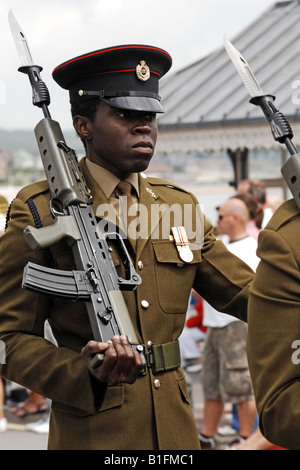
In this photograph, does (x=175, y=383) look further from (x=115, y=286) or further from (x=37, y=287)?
(x=37, y=287)

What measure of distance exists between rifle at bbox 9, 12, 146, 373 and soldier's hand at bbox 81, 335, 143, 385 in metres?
0.03

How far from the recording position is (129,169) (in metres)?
3.08

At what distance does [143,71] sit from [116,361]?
1.10 metres

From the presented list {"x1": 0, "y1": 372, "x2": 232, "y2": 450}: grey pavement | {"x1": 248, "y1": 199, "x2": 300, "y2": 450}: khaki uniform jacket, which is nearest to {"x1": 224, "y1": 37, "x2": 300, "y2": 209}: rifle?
{"x1": 248, "y1": 199, "x2": 300, "y2": 450}: khaki uniform jacket

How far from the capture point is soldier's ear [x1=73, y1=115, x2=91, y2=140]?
3176mm

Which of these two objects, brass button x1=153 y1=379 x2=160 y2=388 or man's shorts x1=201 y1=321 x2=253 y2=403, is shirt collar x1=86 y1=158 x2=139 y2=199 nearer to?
brass button x1=153 y1=379 x2=160 y2=388

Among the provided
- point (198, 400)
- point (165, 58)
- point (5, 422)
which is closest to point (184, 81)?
point (198, 400)

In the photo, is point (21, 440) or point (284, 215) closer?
point (284, 215)

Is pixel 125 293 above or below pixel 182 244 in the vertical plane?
below

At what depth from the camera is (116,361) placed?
8.63 feet

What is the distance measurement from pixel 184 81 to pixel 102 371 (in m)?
8.80
